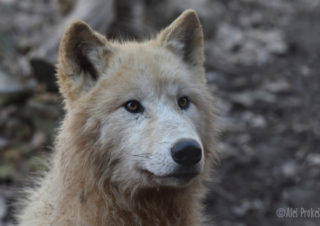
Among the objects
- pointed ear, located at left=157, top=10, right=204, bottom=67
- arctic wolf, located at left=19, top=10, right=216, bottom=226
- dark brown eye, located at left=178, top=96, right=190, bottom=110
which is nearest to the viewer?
arctic wolf, located at left=19, top=10, right=216, bottom=226

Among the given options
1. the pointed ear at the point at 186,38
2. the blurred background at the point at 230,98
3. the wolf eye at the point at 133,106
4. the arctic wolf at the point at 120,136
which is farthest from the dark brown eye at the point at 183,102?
the blurred background at the point at 230,98

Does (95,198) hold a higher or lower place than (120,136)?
lower

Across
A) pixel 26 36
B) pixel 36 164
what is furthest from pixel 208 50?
pixel 36 164

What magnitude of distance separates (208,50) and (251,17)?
2531 mm

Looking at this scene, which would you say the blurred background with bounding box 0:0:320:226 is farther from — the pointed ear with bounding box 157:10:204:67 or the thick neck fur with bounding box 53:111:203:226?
the pointed ear with bounding box 157:10:204:67

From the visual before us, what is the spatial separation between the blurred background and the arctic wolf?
126cm

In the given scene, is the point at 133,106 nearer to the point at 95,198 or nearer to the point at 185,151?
the point at 185,151

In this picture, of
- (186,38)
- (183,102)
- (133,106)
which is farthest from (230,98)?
(133,106)

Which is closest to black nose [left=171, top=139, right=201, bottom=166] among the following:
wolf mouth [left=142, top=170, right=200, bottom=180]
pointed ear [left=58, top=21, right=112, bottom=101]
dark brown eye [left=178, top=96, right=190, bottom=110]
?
wolf mouth [left=142, top=170, right=200, bottom=180]

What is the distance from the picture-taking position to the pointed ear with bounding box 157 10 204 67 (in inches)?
174

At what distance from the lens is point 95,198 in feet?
12.5

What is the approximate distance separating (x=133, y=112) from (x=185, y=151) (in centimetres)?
68

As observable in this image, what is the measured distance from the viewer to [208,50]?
420 inches

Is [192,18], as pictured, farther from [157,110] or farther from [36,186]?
[36,186]
